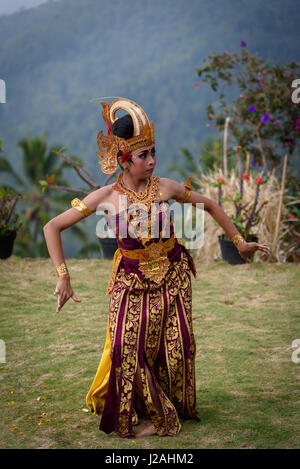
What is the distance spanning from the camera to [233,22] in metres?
15.7

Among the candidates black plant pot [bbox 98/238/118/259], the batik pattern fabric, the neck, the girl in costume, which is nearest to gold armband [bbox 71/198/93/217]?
the girl in costume

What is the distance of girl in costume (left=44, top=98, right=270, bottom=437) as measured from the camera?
3197 millimetres

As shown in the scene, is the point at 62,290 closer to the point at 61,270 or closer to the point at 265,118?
the point at 61,270

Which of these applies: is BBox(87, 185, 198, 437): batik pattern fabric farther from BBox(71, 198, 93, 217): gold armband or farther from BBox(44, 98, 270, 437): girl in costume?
BBox(71, 198, 93, 217): gold armband

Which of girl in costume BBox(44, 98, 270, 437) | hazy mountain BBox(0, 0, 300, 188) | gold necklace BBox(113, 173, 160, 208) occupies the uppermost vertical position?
hazy mountain BBox(0, 0, 300, 188)

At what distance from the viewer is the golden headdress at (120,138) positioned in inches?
125

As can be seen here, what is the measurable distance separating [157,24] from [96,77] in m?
2.60

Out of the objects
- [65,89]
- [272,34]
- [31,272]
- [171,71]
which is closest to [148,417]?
[31,272]

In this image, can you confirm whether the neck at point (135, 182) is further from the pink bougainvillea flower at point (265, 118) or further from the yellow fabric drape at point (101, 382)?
the pink bougainvillea flower at point (265, 118)

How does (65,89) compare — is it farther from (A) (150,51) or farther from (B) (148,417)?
(B) (148,417)

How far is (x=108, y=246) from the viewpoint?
25.8 feet

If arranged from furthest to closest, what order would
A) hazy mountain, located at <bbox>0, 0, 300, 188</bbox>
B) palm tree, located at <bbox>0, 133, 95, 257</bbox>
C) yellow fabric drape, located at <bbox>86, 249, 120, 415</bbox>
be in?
hazy mountain, located at <bbox>0, 0, 300, 188</bbox>, palm tree, located at <bbox>0, 133, 95, 257</bbox>, yellow fabric drape, located at <bbox>86, 249, 120, 415</bbox>

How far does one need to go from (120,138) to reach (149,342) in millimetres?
1150

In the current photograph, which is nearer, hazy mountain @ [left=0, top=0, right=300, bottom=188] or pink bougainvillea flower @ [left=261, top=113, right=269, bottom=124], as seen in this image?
pink bougainvillea flower @ [left=261, top=113, right=269, bottom=124]
